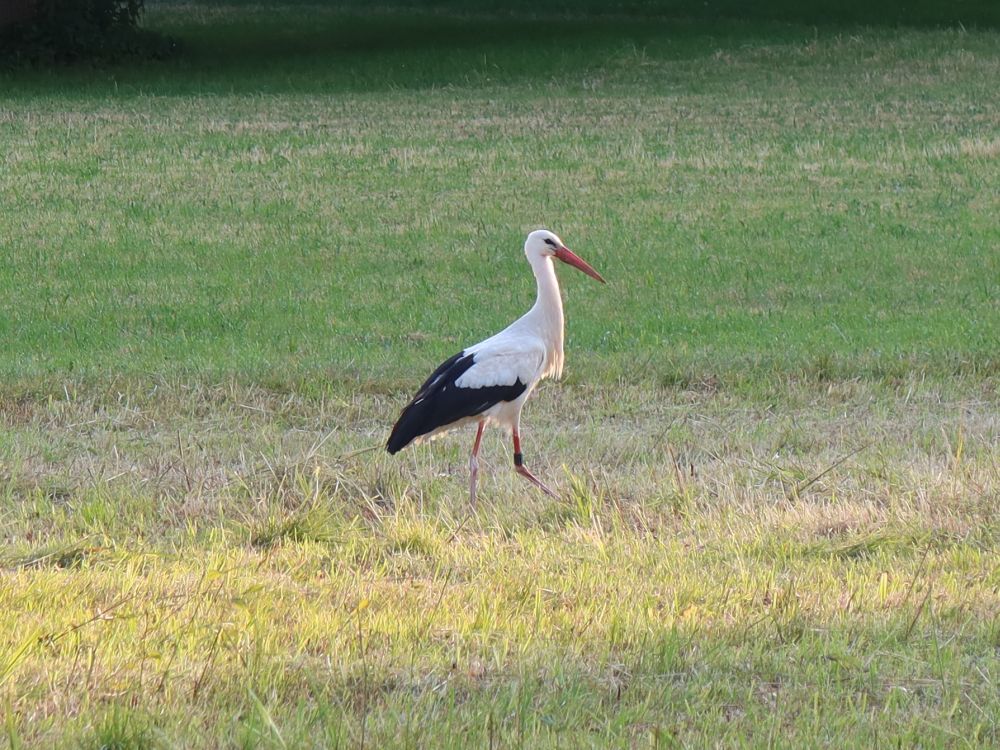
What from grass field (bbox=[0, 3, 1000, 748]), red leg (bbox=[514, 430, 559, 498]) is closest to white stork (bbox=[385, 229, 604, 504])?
red leg (bbox=[514, 430, 559, 498])

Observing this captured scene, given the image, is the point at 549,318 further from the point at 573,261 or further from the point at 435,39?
the point at 435,39

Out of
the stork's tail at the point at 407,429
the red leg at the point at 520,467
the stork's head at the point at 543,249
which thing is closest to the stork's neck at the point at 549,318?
the stork's head at the point at 543,249

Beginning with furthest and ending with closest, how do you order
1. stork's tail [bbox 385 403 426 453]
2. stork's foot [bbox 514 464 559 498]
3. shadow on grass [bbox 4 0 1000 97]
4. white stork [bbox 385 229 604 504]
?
shadow on grass [bbox 4 0 1000 97] → white stork [bbox 385 229 604 504] → stork's tail [bbox 385 403 426 453] → stork's foot [bbox 514 464 559 498]

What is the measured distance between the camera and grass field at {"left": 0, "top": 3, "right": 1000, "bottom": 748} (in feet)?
13.3

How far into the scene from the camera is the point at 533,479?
23.3 feet

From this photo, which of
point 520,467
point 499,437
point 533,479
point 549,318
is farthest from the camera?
point 499,437

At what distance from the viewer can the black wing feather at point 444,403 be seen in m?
7.14

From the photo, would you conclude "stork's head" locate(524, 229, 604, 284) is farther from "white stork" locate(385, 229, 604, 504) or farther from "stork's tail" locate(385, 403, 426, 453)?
"stork's tail" locate(385, 403, 426, 453)

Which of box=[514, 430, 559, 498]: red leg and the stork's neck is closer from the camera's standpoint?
box=[514, 430, 559, 498]: red leg

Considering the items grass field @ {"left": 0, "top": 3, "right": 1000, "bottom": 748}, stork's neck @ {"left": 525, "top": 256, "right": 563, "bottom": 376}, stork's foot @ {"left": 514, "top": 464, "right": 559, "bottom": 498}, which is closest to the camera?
grass field @ {"left": 0, "top": 3, "right": 1000, "bottom": 748}

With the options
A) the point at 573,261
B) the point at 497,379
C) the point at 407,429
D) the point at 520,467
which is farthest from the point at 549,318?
the point at 407,429

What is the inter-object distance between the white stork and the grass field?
25cm

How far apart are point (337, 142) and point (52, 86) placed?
34.9ft

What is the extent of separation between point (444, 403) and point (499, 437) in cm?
161
